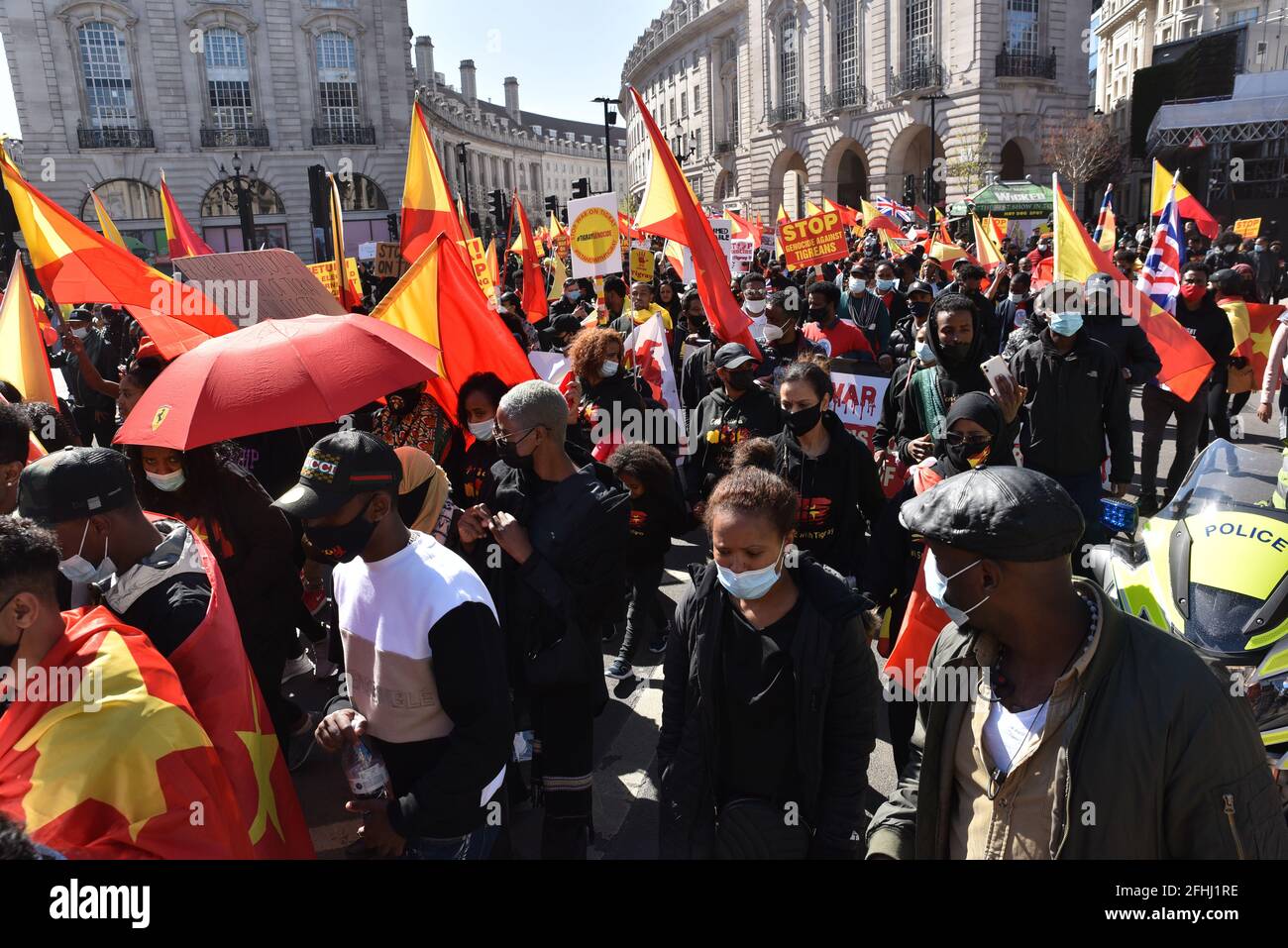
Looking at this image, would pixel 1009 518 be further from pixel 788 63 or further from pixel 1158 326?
pixel 788 63

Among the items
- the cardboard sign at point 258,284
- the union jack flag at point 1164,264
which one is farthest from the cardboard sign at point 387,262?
the union jack flag at point 1164,264

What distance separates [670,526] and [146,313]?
330cm

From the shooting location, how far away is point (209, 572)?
8.11 ft

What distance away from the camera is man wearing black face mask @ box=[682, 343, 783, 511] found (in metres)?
4.81

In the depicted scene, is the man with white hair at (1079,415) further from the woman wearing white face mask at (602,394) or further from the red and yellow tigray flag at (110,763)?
the red and yellow tigray flag at (110,763)

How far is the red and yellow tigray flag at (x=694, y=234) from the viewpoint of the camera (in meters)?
6.52

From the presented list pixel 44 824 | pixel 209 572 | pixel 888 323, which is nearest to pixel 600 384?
pixel 209 572

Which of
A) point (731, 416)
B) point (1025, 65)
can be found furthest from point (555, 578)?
point (1025, 65)

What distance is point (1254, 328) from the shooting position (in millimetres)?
8773

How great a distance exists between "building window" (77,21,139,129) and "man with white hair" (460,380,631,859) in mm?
49962

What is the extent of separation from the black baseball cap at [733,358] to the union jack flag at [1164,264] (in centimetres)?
581

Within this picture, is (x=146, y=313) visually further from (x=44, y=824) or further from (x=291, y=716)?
(x=44, y=824)

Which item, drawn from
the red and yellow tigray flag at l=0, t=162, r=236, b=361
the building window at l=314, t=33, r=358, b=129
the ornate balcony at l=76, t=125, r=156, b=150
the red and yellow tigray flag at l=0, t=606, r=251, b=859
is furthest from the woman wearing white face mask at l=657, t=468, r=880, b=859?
the ornate balcony at l=76, t=125, r=156, b=150

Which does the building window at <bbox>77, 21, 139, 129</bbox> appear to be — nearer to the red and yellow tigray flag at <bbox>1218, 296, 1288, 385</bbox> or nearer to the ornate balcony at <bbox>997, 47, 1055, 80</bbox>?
the ornate balcony at <bbox>997, 47, 1055, 80</bbox>
